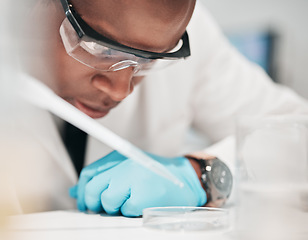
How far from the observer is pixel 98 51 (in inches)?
27.6

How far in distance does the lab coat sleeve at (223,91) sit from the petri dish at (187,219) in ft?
2.69

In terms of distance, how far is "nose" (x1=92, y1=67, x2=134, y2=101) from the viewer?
2.54ft

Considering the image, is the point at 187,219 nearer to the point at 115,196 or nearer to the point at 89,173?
the point at 115,196

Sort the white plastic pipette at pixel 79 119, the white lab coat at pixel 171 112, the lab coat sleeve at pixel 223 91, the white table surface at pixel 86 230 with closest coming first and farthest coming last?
the white table surface at pixel 86 230, the white plastic pipette at pixel 79 119, the white lab coat at pixel 171 112, the lab coat sleeve at pixel 223 91

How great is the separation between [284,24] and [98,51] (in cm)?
377

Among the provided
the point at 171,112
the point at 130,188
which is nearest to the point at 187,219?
the point at 130,188

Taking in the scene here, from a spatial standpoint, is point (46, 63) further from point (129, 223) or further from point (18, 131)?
point (129, 223)

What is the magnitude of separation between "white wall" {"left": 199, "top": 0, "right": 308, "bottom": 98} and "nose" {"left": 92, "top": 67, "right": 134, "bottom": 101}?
3497mm

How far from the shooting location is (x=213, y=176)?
781mm

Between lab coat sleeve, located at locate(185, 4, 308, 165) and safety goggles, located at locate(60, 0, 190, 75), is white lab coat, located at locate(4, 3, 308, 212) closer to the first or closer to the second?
lab coat sleeve, located at locate(185, 4, 308, 165)

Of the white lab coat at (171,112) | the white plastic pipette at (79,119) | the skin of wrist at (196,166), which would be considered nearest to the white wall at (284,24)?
the white lab coat at (171,112)

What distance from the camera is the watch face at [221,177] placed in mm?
774

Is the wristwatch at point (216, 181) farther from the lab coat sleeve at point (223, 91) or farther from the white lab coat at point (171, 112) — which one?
the lab coat sleeve at point (223, 91)

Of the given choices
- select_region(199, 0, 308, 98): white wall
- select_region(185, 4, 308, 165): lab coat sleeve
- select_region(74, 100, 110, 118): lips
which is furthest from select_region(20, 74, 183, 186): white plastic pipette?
select_region(199, 0, 308, 98): white wall
